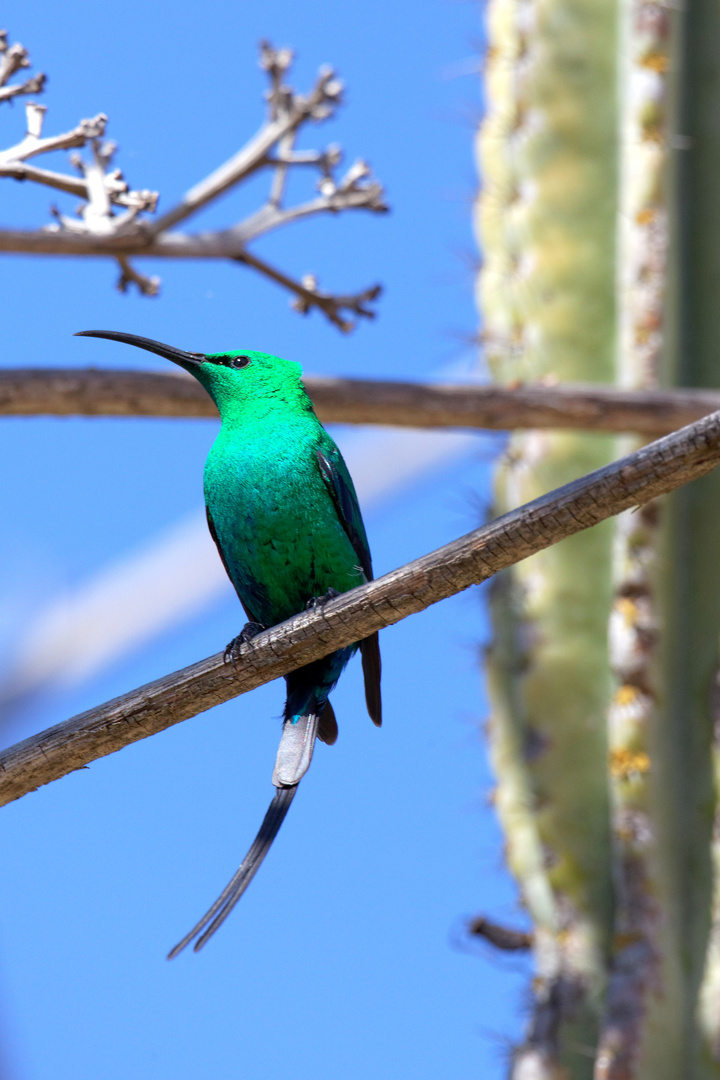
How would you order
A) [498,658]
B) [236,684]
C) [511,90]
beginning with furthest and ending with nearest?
[511,90], [498,658], [236,684]

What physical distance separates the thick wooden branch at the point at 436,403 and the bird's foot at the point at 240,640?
126 cm

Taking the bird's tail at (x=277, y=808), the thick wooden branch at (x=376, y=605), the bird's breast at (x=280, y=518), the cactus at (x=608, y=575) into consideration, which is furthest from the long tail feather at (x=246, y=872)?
the cactus at (x=608, y=575)

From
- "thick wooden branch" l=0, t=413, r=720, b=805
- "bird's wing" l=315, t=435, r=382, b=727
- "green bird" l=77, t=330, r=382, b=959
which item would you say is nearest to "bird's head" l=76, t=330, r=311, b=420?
"green bird" l=77, t=330, r=382, b=959

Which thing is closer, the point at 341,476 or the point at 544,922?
the point at 341,476

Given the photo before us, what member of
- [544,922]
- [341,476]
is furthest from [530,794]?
[341,476]

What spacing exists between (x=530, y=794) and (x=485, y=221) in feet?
9.17

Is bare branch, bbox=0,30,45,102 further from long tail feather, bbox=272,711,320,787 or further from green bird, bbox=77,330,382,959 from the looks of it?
long tail feather, bbox=272,711,320,787

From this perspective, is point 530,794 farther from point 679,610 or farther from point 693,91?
point 693,91

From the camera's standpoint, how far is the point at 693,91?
553cm

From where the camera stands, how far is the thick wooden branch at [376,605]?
9.27 feet

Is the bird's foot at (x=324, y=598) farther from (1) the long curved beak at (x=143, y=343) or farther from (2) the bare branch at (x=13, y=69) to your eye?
(2) the bare branch at (x=13, y=69)

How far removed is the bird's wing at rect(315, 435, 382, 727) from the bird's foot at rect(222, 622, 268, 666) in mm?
337

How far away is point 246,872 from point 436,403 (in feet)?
8.01

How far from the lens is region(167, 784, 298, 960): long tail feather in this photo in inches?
105
